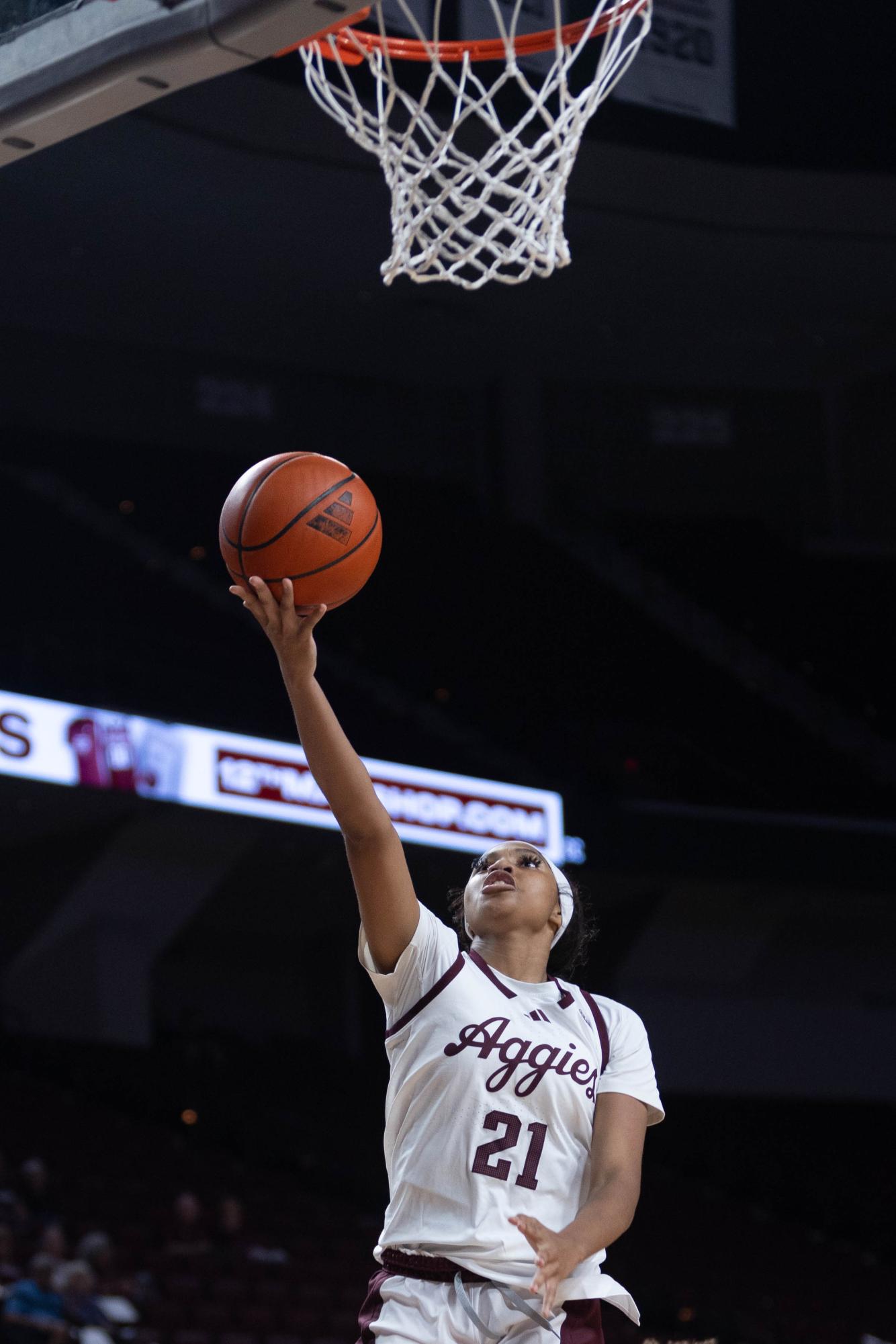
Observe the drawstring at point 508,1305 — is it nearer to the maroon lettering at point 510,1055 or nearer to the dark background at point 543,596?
the maroon lettering at point 510,1055

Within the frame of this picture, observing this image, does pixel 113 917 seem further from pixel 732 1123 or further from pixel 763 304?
pixel 763 304

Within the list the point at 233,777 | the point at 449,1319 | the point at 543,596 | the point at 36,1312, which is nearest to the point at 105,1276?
the point at 36,1312

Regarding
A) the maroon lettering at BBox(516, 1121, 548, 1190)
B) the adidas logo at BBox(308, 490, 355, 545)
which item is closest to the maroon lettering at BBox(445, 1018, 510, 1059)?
the maroon lettering at BBox(516, 1121, 548, 1190)

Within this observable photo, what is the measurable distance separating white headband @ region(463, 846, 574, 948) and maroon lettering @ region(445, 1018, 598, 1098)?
26cm

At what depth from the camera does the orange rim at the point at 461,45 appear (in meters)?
4.88

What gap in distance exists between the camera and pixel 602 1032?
279cm

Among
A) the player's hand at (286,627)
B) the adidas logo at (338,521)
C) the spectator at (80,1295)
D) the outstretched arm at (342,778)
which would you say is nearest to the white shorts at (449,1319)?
the outstretched arm at (342,778)

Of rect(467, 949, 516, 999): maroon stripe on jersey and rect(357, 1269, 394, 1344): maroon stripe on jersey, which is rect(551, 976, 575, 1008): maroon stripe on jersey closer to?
rect(467, 949, 516, 999): maroon stripe on jersey

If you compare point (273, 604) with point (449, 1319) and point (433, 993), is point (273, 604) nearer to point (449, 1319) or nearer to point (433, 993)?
point (433, 993)

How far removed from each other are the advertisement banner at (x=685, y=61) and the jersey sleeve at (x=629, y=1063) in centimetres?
1011

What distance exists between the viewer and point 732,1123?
56.5ft

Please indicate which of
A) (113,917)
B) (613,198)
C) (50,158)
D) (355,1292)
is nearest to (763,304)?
(613,198)

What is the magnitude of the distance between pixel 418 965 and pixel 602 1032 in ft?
1.18

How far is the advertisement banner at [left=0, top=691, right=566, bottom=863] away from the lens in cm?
1219
